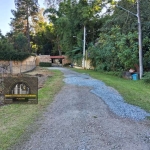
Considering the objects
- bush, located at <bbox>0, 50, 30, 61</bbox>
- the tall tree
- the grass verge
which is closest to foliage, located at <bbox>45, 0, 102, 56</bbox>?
bush, located at <bbox>0, 50, 30, 61</bbox>

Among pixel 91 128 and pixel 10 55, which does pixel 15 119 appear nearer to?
pixel 91 128

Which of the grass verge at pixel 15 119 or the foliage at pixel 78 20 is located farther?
the foliage at pixel 78 20

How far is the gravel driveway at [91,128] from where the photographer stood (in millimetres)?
3791

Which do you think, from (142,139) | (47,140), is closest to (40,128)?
(47,140)

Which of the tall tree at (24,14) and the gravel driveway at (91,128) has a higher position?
the tall tree at (24,14)

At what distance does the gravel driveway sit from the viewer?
3.79m

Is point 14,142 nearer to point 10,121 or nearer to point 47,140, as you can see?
point 47,140

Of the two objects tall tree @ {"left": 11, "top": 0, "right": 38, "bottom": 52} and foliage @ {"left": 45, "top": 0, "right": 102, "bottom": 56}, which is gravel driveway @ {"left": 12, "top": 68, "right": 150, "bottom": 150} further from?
tall tree @ {"left": 11, "top": 0, "right": 38, "bottom": 52}

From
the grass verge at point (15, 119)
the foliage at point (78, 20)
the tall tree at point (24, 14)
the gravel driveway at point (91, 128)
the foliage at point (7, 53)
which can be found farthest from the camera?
the tall tree at point (24, 14)

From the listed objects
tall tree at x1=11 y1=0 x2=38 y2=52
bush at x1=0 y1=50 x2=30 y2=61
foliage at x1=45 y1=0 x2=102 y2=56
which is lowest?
bush at x1=0 y1=50 x2=30 y2=61

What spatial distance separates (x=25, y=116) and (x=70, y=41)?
3131cm

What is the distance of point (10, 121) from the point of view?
17.0 feet

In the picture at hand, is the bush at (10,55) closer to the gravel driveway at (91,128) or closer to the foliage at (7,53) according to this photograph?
the foliage at (7,53)

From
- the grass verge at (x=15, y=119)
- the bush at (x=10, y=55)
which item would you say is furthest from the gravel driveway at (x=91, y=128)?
the bush at (x=10, y=55)
